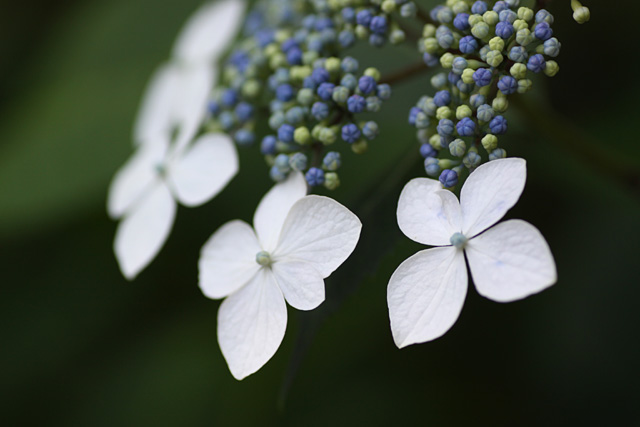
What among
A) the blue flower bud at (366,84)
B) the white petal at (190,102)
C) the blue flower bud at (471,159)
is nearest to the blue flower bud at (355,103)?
the blue flower bud at (366,84)

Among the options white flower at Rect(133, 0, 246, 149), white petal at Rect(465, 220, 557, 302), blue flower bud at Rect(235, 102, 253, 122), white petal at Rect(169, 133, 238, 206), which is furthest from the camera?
white flower at Rect(133, 0, 246, 149)

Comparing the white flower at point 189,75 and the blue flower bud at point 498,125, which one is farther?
the white flower at point 189,75

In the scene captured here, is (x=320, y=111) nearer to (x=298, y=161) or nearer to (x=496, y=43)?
(x=298, y=161)

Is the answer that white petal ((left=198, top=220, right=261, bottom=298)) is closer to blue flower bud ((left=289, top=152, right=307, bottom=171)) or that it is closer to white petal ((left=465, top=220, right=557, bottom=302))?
blue flower bud ((left=289, top=152, right=307, bottom=171))

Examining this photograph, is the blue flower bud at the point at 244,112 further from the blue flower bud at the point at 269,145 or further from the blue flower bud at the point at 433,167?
the blue flower bud at the point at 433,167

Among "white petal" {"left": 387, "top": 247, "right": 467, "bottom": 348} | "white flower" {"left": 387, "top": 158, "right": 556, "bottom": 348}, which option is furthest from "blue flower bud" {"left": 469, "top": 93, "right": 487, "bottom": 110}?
"white petal" {"left": 387, "top": 247, "right": 467, "bottom": 348}

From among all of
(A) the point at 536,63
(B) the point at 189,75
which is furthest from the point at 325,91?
(B) the point at 189,75

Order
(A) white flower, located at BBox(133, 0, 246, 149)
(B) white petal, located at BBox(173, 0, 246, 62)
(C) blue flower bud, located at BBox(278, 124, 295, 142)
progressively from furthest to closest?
(B) white petal, located at BBox(173, 0, 246, 62) → (A) white flower, located at BBox(133, 0, 246, 149) → (C) blue flower bud, located at BBox(278, 124, 295, 142)
